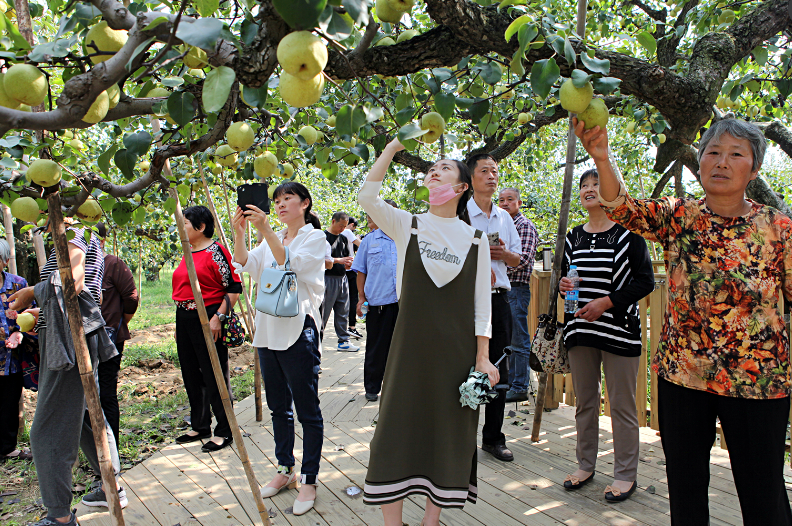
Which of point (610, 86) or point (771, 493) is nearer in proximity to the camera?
point (610, 86)

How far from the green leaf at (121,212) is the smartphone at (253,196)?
0.50 meters

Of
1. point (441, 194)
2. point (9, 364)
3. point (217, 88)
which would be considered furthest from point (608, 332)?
point (9, 364)

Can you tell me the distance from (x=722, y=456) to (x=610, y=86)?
118 inches

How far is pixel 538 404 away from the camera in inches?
138

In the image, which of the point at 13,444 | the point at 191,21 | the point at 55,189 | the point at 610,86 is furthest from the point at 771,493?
the point at 13,444

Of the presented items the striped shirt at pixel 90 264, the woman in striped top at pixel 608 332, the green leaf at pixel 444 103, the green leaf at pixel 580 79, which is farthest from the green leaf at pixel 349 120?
the striped shirt at pixel 90 264

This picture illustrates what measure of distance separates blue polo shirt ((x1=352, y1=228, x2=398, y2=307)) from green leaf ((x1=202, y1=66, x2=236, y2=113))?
369 cm

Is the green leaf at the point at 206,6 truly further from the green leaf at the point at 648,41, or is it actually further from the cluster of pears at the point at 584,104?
the green leaf at the point at 648,41

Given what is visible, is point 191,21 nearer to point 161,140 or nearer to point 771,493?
point 161,140

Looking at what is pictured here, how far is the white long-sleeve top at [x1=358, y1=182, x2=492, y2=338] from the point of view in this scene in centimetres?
221

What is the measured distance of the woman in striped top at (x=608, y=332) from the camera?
8.95 ft

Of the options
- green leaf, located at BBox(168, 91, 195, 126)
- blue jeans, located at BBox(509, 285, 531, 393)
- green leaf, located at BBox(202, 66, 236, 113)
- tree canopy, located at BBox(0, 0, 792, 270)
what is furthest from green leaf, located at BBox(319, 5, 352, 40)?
blue jeans, located at BBox(509, 285, 531, 393)

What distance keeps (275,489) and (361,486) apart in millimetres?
510

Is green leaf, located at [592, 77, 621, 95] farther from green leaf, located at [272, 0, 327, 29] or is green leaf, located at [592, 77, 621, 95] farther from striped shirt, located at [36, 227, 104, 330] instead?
striped shirt, located at [36, 227, 104, 330]
